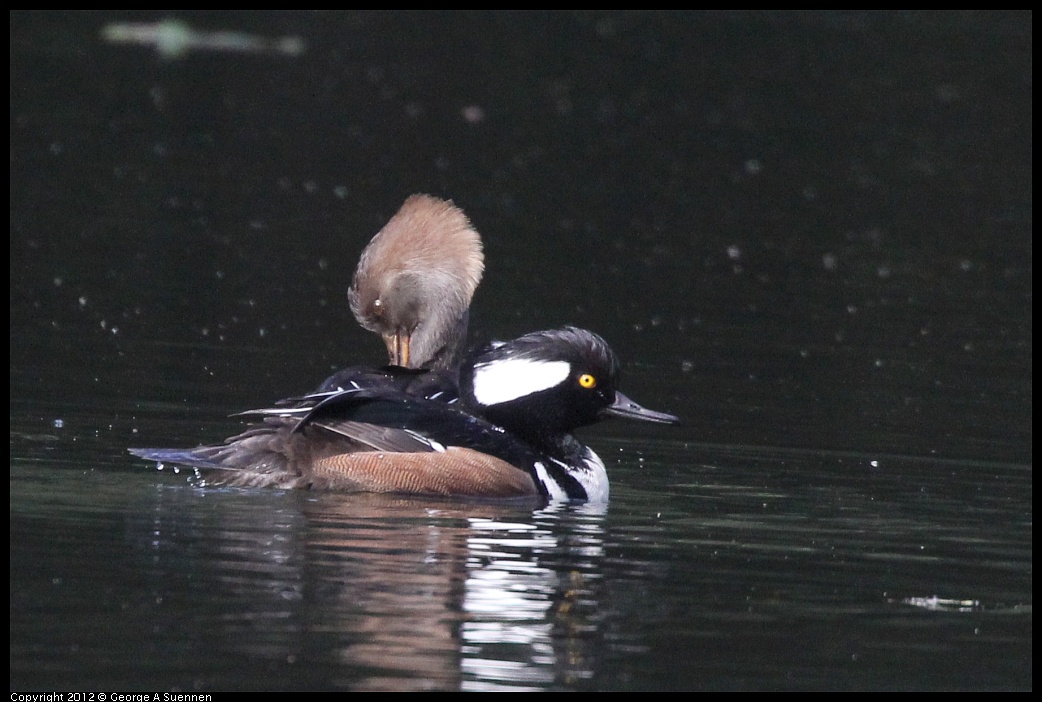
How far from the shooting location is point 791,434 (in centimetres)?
1296

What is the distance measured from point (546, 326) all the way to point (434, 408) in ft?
18.2

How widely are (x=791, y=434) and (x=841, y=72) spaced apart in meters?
25.4

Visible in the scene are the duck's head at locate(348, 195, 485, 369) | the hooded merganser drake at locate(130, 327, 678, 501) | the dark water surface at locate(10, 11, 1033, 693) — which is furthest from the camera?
the duck's head at locate(348, 195, 485, 369)

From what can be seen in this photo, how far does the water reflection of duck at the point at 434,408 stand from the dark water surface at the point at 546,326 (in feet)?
0.74

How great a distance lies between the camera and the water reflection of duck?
10562 millimetres

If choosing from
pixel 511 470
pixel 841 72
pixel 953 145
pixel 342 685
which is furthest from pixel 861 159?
pixel 342 685

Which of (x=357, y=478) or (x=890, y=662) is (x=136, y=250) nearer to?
(x=357, y=478)

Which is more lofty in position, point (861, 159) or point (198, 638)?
point (861, 159)

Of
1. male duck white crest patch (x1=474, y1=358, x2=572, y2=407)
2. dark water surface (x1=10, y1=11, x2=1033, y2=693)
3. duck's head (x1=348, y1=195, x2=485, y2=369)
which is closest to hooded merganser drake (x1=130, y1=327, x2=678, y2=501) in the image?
male duck white crest patch (x1=474, y1=358, x2=572, y2=407)

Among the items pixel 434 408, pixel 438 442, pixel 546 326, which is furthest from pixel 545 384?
pixel 546 326

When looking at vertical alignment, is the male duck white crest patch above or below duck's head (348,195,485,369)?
below

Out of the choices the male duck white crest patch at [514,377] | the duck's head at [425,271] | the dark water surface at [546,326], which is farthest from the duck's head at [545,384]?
the duck's head at [425,271]

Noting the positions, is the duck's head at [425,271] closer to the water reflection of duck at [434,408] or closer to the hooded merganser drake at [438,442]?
the water reflection of duck at [434,408]

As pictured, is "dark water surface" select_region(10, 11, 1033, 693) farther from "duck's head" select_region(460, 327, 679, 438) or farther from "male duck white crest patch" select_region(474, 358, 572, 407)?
"male duck white crest patch" select_region(474, 358, 572, 407)
